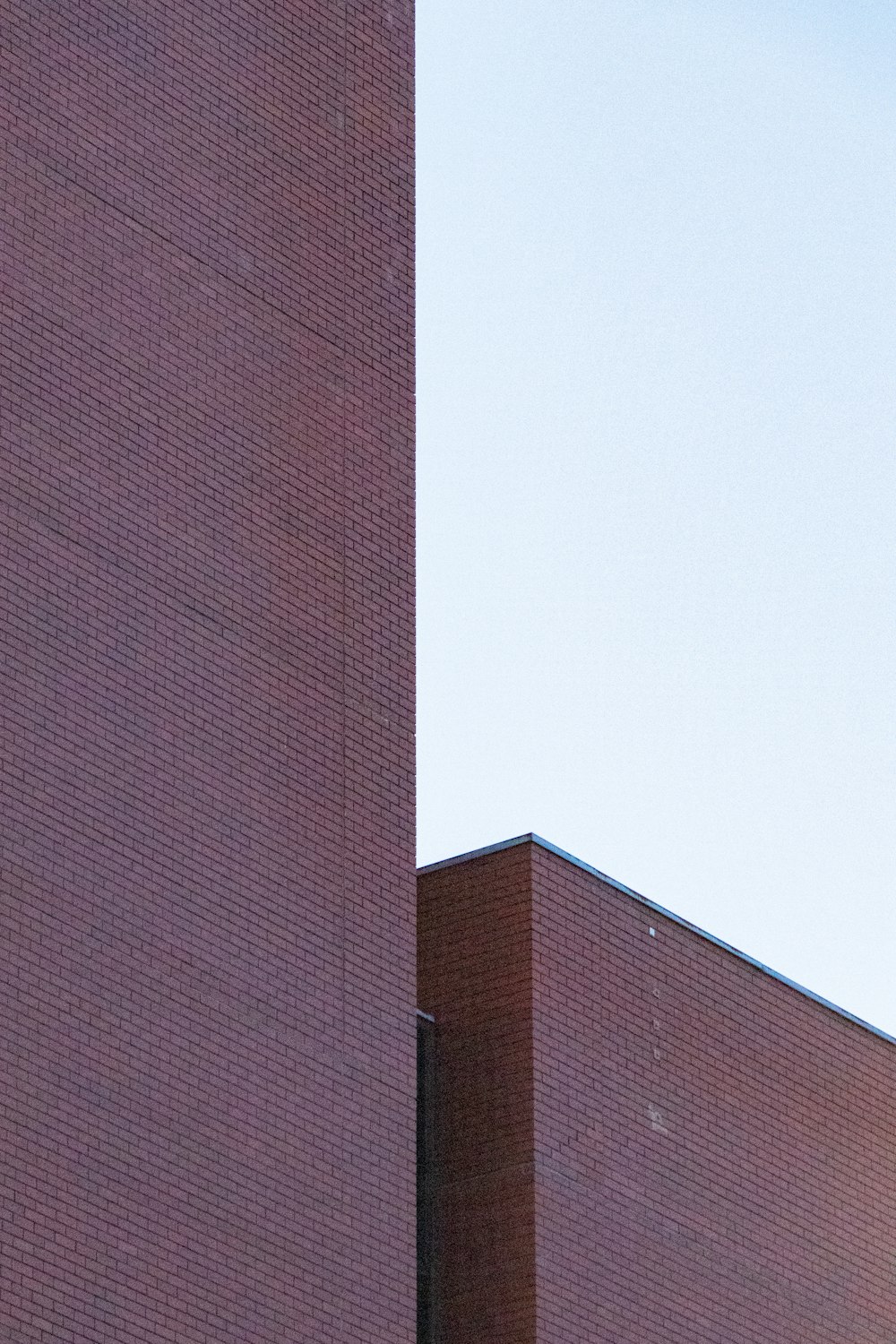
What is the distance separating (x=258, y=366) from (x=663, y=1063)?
5.80m

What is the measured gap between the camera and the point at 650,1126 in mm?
20094

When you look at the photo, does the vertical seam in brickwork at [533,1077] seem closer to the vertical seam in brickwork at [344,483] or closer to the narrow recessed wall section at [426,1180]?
the narrow recessed wall section at [426,1180]

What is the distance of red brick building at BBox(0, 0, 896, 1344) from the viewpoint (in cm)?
1647

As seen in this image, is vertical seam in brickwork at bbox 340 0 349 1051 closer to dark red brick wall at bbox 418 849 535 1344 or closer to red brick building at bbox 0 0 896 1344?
red brick building at bbox 0 0 896 1344

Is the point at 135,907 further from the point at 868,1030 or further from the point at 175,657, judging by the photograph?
the point at 868,1030

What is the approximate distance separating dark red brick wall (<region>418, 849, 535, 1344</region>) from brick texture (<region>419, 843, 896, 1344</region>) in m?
0.02


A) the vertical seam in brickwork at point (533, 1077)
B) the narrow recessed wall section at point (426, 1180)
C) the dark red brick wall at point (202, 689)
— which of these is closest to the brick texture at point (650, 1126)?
the vertical seam in brickwork at point (533, 1077)

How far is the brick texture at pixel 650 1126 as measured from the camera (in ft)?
63.1

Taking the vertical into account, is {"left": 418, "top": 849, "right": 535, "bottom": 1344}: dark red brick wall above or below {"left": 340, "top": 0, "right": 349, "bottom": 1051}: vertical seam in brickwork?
below

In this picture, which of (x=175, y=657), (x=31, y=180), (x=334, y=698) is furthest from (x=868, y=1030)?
(x=31, y=180)

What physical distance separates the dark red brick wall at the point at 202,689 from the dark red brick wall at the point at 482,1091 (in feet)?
3.98

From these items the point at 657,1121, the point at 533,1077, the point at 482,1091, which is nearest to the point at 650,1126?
the point at 657,1121

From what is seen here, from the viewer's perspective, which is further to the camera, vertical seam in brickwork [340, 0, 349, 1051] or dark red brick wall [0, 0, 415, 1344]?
vertical seam in brickwork [340, 0, 349, 1051]

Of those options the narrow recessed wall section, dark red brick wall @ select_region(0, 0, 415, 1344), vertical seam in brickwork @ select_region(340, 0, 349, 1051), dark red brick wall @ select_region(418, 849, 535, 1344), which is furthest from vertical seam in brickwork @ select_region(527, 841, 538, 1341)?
vertical seam in brickwork @ select_region(340, 0, 349, 1051)
